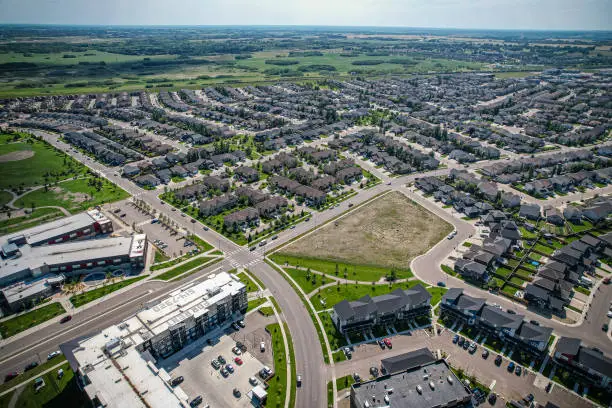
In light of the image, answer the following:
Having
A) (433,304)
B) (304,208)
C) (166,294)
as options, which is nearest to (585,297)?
(433,304)

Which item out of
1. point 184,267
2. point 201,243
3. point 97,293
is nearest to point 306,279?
point 184,267

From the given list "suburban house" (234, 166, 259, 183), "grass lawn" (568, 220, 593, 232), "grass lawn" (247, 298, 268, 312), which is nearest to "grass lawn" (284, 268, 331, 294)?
"grass lawn" (247, 298, 268, 312)

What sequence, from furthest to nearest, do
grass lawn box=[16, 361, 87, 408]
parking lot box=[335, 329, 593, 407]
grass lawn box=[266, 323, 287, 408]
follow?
→ parking lot box=[335, 329, 593, 407] < grass lawn box=[266, 323, 287, 408] < grass lawn box=[16, 361, 87, 408]

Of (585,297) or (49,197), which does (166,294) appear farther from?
(585,297)

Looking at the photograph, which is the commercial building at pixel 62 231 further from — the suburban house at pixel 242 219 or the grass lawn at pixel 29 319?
the suburban house at pixel 242 219

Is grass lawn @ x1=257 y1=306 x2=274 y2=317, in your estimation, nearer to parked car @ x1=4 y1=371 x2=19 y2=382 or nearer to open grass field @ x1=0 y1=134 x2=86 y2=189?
parked car @ x1=4 y1=371 x2=19 y2=382

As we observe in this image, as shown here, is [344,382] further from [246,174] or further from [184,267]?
[246,174]
